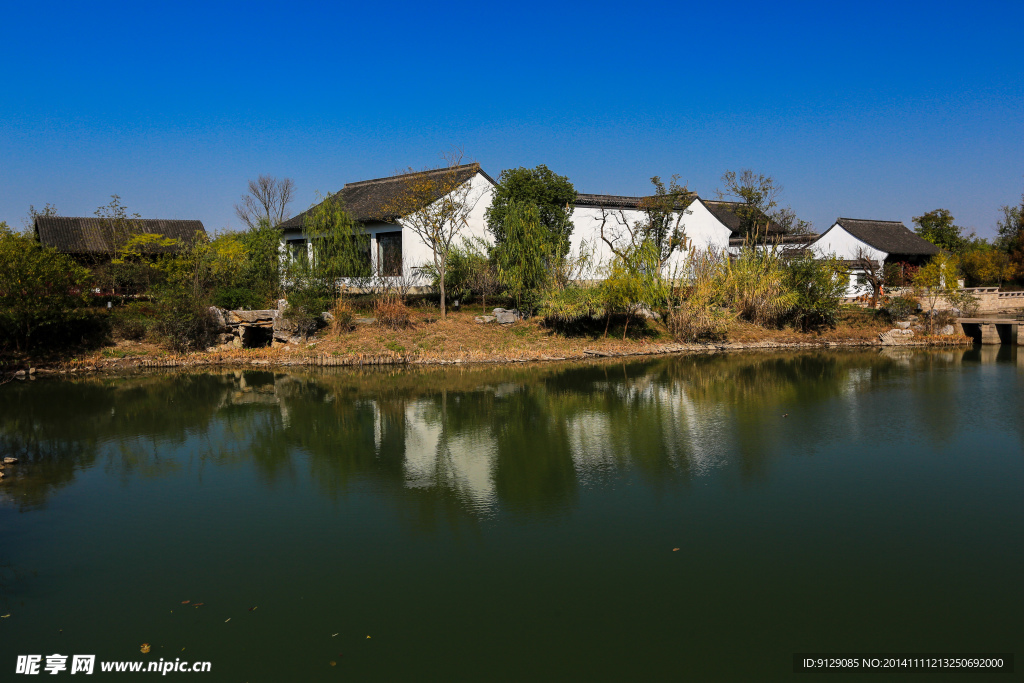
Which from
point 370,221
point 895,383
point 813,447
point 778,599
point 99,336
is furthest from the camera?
point 370,221

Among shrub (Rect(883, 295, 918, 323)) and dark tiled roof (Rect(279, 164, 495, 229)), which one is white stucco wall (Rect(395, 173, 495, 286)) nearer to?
dark tiled roof (Rect(279, 164, 495, 229))

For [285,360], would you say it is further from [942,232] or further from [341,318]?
[942,232]

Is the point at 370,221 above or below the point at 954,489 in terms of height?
above

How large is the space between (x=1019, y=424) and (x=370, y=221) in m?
22.9

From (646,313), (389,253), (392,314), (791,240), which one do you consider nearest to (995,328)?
(791,240)

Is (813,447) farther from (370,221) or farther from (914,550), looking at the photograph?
(370,221)

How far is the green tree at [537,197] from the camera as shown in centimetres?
2630

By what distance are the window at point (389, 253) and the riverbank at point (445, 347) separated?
4.03m

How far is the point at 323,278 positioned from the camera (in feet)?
81.0

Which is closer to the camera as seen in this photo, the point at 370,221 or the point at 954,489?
the point at 954,489

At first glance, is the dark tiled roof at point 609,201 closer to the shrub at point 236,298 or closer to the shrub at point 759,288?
the shrub at point 759,288

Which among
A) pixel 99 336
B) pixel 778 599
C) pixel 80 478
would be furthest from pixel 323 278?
pixel 778 599

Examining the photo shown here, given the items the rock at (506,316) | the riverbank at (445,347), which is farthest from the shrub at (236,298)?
the rock at (506,316)

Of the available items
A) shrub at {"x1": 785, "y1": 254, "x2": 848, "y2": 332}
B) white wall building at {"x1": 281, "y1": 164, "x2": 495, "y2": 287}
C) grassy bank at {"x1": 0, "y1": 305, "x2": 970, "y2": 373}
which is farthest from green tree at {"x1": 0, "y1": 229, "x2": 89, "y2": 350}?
shrub at {"x1": 785, "y1": 254, "x2": 848, "y2": 332}
